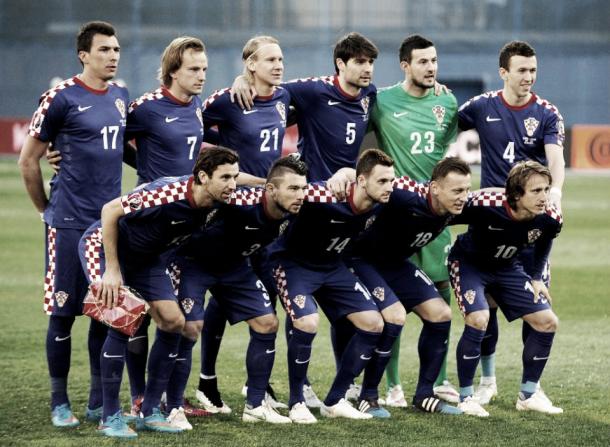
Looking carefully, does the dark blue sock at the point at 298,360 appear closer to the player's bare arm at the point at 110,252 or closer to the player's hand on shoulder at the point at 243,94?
the player's bare arm at the point at 110,252

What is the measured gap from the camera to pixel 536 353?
24.9ft

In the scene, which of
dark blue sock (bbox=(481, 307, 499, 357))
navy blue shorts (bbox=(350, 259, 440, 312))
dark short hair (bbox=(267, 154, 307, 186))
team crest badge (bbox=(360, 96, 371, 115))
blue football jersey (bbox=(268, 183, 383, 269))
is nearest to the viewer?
dark short hair (bbox=(267, 154, 307, 186))

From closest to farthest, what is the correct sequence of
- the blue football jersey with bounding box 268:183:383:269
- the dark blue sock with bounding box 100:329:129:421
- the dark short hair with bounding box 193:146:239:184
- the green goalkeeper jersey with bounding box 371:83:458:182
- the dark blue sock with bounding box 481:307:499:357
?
the dark short hair with bounding box 193:146:239:184, the dark blue sock with bounding box 100:329:129:421, the blue football jersey with bounding box 268:183:383:269, the green goalkeeper jersey with bounding box 371:83:458:182, the dark blue sock with bounding box 481:307:499:357

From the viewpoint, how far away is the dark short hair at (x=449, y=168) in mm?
7188

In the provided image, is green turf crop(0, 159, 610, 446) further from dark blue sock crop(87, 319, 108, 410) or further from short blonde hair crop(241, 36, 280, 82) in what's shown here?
short blonde hair crop(241, 36, 280, 82)

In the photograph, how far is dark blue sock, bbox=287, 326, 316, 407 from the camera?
7.22m

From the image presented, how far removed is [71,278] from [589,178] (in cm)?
2248


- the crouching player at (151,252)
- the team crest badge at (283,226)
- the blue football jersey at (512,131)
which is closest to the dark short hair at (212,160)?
the crouching player at (151,252)

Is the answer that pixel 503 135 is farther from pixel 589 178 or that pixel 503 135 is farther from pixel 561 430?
pixel 589 178

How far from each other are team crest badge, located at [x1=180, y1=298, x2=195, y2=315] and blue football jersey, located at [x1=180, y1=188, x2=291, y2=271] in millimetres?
250

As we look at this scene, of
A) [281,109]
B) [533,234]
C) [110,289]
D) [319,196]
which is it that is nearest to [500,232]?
[533,234]

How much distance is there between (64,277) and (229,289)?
1006mm

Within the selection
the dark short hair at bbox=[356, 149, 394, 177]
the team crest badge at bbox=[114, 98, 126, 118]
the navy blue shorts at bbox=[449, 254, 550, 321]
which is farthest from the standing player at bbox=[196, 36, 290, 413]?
the navy blue shorts at bbox=[449, 254, 550, 321]

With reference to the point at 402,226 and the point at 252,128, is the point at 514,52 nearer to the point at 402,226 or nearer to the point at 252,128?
the point at 402,226
